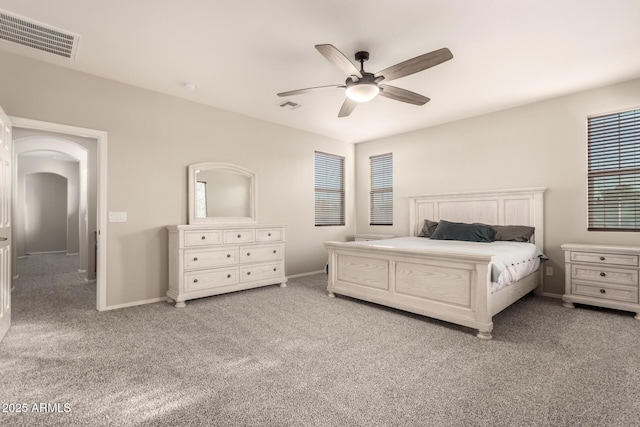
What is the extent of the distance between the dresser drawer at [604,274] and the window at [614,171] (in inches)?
25.0

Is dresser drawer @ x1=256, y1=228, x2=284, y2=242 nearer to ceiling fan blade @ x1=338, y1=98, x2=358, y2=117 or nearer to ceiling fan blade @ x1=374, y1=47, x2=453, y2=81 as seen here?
ceiling fan blade @ x1=338, y1=98, x2=358, y2=117

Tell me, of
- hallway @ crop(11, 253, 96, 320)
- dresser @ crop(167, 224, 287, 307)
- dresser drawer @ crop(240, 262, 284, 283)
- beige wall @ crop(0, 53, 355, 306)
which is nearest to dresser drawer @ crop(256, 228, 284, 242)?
dresser @ crop(167, 224, 287, 307)

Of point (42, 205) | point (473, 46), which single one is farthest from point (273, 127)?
point (42, 205)

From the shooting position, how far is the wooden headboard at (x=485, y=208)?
13.7 feet

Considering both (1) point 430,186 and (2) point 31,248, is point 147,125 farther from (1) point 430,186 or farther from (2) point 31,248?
(2) point 31,248

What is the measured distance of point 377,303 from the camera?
3619 millimetres

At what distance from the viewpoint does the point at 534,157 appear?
4.25 m

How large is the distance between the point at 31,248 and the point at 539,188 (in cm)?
1163

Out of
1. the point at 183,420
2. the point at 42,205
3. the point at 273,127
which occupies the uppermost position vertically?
the point at 273,127

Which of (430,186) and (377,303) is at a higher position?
(430,186)

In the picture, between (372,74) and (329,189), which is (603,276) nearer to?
(372,74)

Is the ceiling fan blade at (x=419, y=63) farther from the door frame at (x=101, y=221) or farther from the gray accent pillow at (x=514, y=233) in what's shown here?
the door frame at (x=101, y=221)

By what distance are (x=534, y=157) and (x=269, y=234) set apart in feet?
12.4

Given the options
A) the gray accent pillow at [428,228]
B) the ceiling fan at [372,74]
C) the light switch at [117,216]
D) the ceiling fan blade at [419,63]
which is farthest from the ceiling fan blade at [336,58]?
the gray accent pillow at [428,228]
